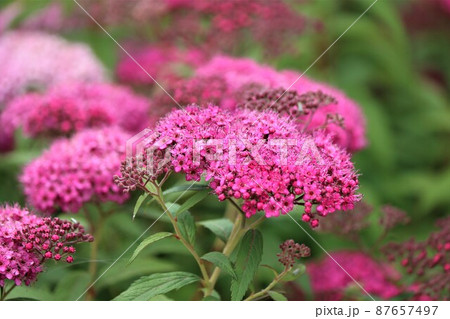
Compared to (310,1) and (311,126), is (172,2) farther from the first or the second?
(311,126)

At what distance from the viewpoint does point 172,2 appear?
11.0 ft

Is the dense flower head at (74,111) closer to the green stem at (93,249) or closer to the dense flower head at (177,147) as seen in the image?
the green stem at (93,249)

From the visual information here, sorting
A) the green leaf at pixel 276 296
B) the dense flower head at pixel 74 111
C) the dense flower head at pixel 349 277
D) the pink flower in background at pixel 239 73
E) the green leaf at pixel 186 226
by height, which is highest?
the pink flower in background at pixel 239 73

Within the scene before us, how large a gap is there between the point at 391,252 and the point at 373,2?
169 centimetres

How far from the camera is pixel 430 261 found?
6.87 feet

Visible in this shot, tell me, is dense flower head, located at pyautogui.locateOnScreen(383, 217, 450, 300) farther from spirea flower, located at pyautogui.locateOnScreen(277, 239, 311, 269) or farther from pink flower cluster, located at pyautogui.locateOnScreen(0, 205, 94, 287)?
pink flower cluster, located at pyautogui.locateOnScreen(0, 205, 94, 287)

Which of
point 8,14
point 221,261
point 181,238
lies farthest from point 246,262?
point 8,14

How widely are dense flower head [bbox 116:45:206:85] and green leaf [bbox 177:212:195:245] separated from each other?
39.8 inches

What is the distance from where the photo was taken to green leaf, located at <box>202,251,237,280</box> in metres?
1.53

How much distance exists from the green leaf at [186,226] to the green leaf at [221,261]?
0.10 m

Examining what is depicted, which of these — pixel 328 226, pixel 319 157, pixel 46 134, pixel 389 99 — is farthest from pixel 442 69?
pixel 319 157

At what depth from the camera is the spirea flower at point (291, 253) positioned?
5.32ft

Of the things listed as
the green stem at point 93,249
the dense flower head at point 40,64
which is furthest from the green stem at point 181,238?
the dense flower head at point 40,64

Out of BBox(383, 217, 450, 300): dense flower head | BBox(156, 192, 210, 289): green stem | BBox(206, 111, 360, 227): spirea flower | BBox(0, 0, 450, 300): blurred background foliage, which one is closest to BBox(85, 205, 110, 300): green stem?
BBox(0, 0, 450, 300): blurred background foliage
